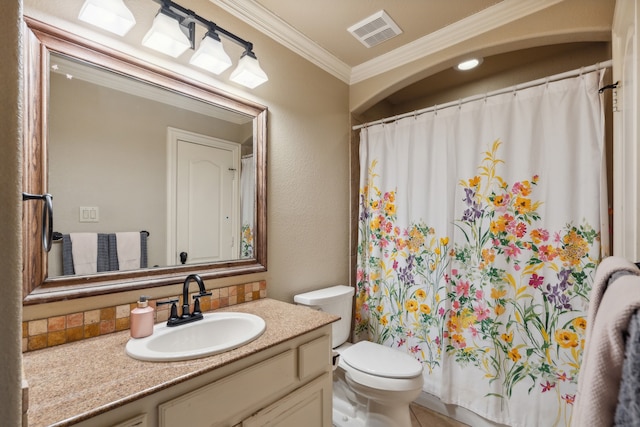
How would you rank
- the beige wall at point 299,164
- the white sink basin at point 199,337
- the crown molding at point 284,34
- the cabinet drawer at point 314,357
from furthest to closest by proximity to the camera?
the beige wall at point 299,164 → the crown molding at point 284,34 → the cabinet drawer at point 314,357 → the white sink basin at point 199,337

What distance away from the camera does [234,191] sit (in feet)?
5.43

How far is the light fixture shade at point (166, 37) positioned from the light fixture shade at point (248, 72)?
0.89 ft

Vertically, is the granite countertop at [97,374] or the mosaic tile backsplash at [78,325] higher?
the mosaic tile backsplash at [78,325]

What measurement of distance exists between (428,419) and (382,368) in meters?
0.71

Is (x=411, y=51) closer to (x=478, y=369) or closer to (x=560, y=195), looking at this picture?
(x=560, y=195)

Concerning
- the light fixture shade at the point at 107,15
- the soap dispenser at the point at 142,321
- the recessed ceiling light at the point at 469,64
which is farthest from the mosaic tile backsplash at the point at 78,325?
the recessed ceiling light at the point at 469,64

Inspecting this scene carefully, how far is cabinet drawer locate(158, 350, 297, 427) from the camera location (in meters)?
0.85

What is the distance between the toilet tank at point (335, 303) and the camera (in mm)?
1839

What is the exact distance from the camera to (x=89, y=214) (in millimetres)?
1186

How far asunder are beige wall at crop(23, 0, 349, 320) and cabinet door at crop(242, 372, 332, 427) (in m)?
0.64

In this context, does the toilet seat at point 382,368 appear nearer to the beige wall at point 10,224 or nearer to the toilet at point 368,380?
the toilet at point 368,380

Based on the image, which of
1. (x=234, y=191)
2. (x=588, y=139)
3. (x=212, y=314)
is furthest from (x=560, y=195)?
(x=212, y=314)

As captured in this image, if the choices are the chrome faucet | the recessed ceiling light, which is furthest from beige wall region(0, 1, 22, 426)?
the recessed ceiling light

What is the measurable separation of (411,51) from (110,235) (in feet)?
6.73
